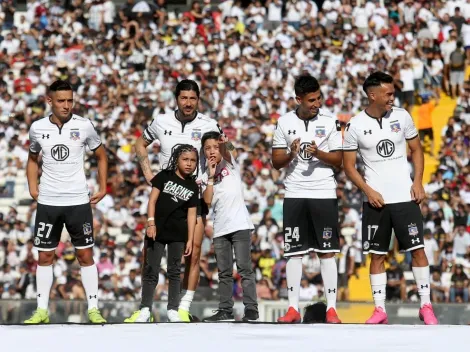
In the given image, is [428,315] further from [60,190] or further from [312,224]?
[60,190]

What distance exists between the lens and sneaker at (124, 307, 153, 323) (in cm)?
1130

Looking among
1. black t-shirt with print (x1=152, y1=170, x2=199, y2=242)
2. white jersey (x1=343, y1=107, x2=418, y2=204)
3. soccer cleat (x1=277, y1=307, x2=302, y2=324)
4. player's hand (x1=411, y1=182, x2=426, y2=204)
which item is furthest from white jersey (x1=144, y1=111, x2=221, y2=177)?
player's hand (x1=411, y1=182, x2=426, y2=204)

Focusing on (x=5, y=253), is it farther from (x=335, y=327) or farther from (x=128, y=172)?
(x=335, y=327)

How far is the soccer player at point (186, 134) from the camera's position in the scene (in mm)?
11539

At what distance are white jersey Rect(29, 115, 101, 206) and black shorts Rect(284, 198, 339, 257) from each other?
2029 mm

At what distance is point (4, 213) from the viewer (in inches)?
872

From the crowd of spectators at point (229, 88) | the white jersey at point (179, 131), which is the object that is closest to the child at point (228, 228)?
the white jersey at point (179, 131)

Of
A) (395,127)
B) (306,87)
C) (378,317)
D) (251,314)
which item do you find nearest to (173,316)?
(251,314)

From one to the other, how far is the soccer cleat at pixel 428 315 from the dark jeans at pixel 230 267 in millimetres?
1674

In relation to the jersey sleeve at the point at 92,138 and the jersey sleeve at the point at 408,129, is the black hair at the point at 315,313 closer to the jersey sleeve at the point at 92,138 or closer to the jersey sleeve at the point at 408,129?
the jersey sleeve at the point at 408,129

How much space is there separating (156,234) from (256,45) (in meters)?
16.0

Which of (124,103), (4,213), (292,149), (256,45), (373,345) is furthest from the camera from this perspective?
(256,45)

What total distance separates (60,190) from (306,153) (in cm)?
241

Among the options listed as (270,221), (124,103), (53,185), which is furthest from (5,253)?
(53,185)
